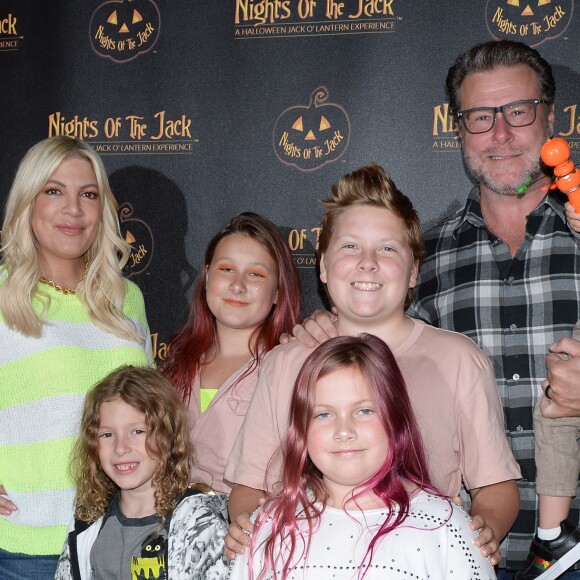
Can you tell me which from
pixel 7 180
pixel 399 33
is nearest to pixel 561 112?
pixel 399 33

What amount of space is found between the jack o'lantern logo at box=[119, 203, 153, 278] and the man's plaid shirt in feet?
4.91

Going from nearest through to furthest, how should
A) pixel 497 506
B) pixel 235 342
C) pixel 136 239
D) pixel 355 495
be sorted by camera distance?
pixel 355 495, pixel 497 506, pixel 235 342, pixel 136 239

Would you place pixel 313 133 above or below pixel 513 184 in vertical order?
above

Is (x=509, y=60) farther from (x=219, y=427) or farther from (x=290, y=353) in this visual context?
(x=219, y=427)

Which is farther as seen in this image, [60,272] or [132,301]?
[132,301]

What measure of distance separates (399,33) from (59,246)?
5.35ft

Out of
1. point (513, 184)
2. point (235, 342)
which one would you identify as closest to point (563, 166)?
point (513, 184)

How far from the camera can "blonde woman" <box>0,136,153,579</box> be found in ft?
9.26

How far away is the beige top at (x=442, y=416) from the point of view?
7.77ft

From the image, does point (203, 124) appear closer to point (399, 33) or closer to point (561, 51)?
point (399, 33)

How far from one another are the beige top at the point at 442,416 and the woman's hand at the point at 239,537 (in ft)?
0.77

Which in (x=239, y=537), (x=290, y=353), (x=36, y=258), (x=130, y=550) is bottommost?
(x=130, y=550)

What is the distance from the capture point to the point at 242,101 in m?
3.74

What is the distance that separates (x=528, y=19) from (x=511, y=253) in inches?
42.9
